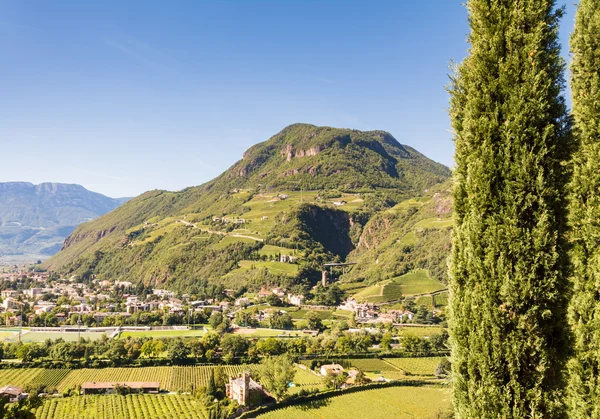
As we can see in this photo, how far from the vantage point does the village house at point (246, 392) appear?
135ft

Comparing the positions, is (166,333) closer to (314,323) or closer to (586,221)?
(314,323)

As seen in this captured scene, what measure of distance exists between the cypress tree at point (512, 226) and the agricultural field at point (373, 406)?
32631mm

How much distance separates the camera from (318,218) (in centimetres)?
16000

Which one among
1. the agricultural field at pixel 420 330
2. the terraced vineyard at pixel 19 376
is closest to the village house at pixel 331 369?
the agricultural field at pixel 420 330

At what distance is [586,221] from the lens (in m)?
6.06

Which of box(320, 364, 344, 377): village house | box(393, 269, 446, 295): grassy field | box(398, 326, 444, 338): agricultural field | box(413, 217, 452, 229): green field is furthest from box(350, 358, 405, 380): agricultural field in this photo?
box(413, 217, 452, 229): green field

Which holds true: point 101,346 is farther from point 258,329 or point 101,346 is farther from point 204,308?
point 204,308

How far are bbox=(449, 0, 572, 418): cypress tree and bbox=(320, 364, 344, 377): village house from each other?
145 ft

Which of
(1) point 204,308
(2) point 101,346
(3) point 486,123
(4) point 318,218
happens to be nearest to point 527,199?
(3) point 486,123

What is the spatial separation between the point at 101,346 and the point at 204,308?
38.7 metres

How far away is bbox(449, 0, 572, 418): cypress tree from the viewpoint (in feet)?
18.9

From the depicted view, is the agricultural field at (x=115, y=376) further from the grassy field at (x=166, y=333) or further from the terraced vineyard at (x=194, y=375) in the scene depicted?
the grassy field at (x=166, y=333)

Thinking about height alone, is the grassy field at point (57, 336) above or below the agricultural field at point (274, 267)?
below

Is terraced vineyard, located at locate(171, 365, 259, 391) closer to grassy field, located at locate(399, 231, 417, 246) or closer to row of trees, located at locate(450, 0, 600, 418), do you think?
row of trees, located at locate(450, 0, 600, 418)
